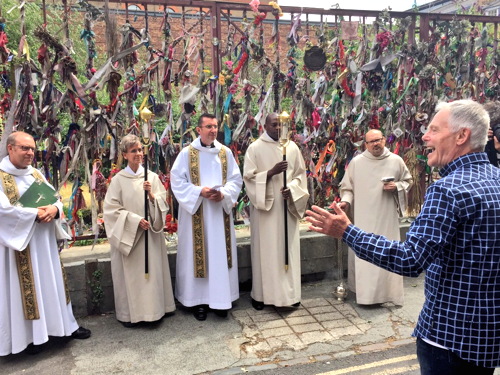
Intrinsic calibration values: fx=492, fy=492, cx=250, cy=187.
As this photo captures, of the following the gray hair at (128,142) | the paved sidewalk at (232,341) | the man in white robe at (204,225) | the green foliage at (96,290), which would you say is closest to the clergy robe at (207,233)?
the man in white robe at (204,225)

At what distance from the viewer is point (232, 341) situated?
446 centimetres

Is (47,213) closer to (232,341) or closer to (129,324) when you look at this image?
(129,324)

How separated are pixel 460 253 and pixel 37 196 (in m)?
3.43

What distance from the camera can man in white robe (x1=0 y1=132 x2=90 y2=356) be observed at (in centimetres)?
401

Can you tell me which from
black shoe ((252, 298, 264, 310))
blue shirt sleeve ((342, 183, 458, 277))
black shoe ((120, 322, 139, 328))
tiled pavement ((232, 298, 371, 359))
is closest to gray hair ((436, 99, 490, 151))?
blue shirt sleeve ((342, 183, 458, 277))

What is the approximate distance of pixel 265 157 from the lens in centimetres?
520

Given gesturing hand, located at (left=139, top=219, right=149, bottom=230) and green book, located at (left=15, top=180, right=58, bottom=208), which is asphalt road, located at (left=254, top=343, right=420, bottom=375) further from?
green book, located at (left=15, top=180, right=58, bottom=208)

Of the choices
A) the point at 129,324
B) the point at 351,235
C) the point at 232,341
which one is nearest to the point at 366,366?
the point at 232,341

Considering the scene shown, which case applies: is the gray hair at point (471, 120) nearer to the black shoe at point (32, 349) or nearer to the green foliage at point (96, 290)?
the black shoe at point (32, 349)

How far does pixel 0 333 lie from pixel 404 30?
5.68m

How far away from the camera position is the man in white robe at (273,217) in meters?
5.12

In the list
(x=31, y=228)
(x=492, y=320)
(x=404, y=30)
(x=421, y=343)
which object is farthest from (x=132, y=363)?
(x=404, y=30)

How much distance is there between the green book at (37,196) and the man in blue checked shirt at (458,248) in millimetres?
A: 3046

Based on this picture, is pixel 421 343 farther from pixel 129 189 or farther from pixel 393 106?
pixel 393 106
